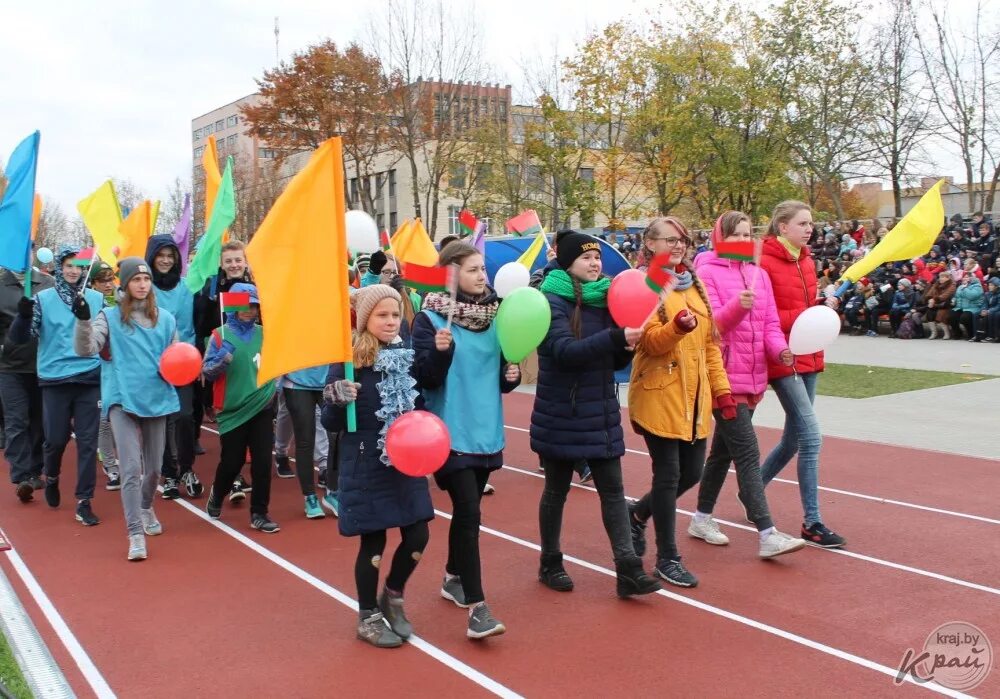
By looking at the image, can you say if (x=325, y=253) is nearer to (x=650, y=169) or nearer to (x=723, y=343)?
(x=723, y=343)

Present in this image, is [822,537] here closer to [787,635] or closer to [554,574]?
[787,635]

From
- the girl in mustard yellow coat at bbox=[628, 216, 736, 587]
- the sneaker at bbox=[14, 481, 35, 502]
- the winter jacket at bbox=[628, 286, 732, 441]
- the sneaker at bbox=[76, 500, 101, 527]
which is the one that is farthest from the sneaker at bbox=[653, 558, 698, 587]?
the sneaker at bbox=[14, 481, 35, 502]

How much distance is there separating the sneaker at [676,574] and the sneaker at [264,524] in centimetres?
301

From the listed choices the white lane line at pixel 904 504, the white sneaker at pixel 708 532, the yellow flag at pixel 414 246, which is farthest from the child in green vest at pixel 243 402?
the white lane line at pixel 904 504

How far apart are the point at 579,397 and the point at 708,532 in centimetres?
186

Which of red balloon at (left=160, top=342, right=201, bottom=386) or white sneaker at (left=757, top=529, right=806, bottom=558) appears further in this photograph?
red balloon at (left=160, top=342, right=201, bottom=386)

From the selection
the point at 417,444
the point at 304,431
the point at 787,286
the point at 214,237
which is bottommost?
the point at 304,431

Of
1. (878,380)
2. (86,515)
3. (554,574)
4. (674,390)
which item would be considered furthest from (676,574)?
(878,380)

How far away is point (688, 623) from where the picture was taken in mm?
4992

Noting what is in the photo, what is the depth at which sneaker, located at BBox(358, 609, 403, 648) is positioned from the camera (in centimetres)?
476

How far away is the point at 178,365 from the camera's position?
22.0 ft

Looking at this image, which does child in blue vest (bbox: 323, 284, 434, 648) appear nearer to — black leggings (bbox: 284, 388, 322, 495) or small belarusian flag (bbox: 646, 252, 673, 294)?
small belarusian flag (bbox: 646, 252, 673, 294)

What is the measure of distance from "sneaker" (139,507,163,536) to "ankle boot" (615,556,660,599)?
372cm

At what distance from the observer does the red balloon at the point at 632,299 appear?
4902 millimetres
